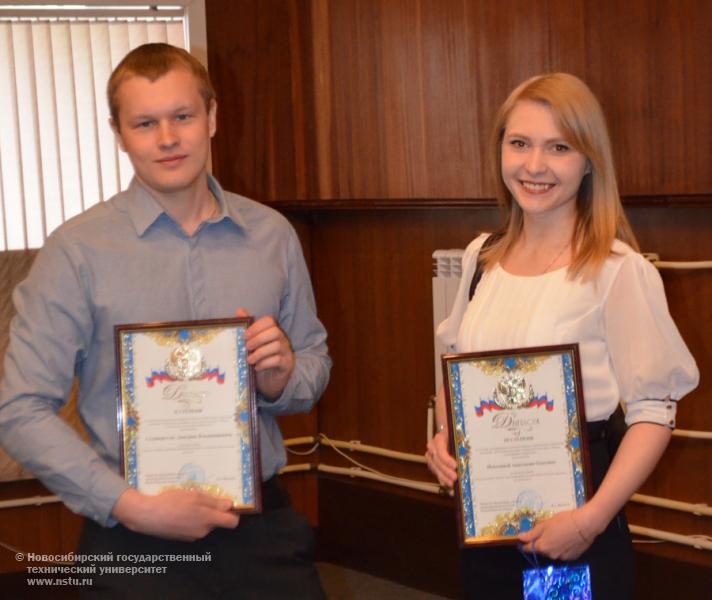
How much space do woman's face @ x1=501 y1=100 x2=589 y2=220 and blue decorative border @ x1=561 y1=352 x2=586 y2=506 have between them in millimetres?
361

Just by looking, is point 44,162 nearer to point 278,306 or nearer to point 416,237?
point 416,237

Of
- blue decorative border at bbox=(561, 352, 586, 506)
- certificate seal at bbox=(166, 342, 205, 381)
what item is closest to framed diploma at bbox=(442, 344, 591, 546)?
blue decorative border at bbox=(561, 352, 586, 506)

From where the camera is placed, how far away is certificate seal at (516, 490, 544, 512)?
2.10 meters

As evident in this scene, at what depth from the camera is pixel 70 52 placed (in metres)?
4.28

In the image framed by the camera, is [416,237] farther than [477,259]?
Yes

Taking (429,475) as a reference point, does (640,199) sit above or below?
above

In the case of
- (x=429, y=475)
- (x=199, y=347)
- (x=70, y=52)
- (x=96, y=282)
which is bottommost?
(x=429, y=475)

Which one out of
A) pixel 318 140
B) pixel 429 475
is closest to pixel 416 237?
pixel 318 140

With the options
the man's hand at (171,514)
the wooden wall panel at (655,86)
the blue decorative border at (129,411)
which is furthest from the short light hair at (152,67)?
the wooden wall panel at (655,86)

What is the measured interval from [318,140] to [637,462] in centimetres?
247

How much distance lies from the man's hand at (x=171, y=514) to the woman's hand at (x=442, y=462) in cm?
45

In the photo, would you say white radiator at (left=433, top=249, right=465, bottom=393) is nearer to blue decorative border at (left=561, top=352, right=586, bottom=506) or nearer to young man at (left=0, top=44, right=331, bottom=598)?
young man at (left=0, top=44, right=331, bottom=598)

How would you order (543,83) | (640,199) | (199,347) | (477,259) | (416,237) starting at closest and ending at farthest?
(199,347)
(543,83)
(477,259)
(640,199)
(416,237)

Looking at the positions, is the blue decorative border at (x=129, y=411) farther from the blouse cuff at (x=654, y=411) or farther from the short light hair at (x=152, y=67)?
the blouse cuff at (x=654, y=411)
